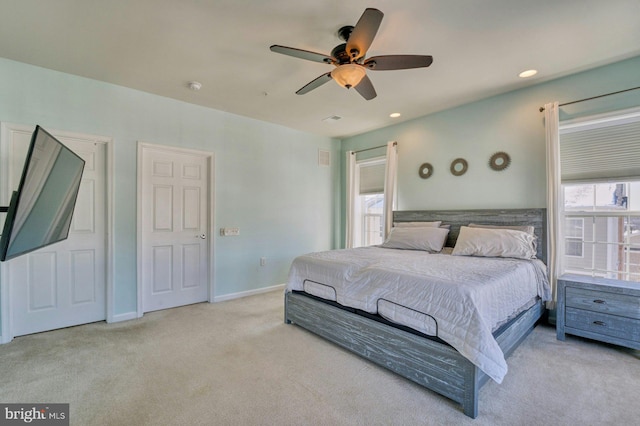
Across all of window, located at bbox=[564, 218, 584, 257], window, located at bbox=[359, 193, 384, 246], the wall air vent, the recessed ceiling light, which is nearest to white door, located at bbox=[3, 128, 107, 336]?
the wall air vent

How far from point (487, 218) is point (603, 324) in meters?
1.49

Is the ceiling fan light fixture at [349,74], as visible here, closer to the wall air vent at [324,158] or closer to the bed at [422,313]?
the bed at [422,313]

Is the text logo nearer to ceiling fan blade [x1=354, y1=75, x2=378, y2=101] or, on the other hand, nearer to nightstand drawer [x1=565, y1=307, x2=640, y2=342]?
ceiling fan blade [x1=354, y1=75, x2=378, y2=101]

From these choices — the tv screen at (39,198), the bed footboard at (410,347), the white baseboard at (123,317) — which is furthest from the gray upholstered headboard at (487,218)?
the tv screen at (39,198)

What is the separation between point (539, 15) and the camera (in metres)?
2.17

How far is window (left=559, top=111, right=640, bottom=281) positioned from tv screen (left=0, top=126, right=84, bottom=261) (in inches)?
171

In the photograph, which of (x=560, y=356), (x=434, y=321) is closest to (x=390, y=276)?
(x=434, y=321)

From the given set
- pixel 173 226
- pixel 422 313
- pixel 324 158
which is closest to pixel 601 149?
pixel 422 313

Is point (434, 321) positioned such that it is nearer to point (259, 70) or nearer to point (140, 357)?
point (140, 357)

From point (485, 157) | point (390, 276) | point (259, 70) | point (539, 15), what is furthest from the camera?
point (485, 157)

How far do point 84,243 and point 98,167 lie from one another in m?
0.87

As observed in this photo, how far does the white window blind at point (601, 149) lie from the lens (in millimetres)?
2879

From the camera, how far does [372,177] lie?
17.4 ft

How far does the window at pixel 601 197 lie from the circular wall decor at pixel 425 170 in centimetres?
153
